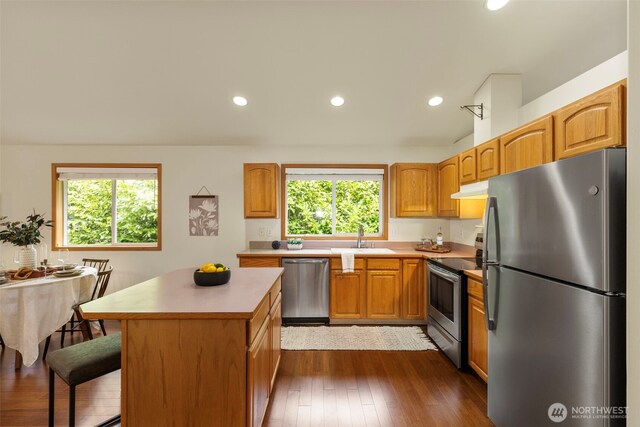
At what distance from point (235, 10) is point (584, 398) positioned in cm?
325

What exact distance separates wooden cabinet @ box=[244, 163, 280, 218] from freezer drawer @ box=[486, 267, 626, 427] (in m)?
2.73

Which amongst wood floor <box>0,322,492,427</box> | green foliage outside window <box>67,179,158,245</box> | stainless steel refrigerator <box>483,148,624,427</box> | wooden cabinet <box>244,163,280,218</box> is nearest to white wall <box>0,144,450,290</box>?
green foliage outside window <box>67,179,158,245</box>

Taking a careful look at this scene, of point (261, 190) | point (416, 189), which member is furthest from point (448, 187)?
point (261, 190)

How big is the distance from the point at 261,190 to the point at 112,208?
2.33m

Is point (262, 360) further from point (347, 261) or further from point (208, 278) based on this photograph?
point (347, 261)

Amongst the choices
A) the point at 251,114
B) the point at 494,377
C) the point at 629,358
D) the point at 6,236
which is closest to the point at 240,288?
the point at 494,377

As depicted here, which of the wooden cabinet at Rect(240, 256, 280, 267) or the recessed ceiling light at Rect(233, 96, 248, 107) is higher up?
the recessed ceiling light at Rect(233, 96, 248, 107)

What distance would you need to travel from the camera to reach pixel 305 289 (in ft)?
11.6

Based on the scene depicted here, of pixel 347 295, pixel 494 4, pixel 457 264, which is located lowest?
pixel 347 295

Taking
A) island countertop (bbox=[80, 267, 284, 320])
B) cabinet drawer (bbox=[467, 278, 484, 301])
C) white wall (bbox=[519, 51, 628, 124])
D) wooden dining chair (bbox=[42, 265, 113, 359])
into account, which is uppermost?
white wall (bbox=[519, 51, 628, 124])

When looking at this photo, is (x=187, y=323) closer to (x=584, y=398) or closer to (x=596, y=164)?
(x=584, y=398)

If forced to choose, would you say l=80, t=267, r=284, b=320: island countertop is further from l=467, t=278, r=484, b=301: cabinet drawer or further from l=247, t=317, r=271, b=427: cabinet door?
l=467, t=278, r=484, b=301: cabinet drawer

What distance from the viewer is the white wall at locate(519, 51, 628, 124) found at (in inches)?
81.5

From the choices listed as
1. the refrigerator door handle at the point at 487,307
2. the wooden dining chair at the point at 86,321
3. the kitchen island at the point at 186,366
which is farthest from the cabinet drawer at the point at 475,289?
the wooden dining chair at the point at 86,321
